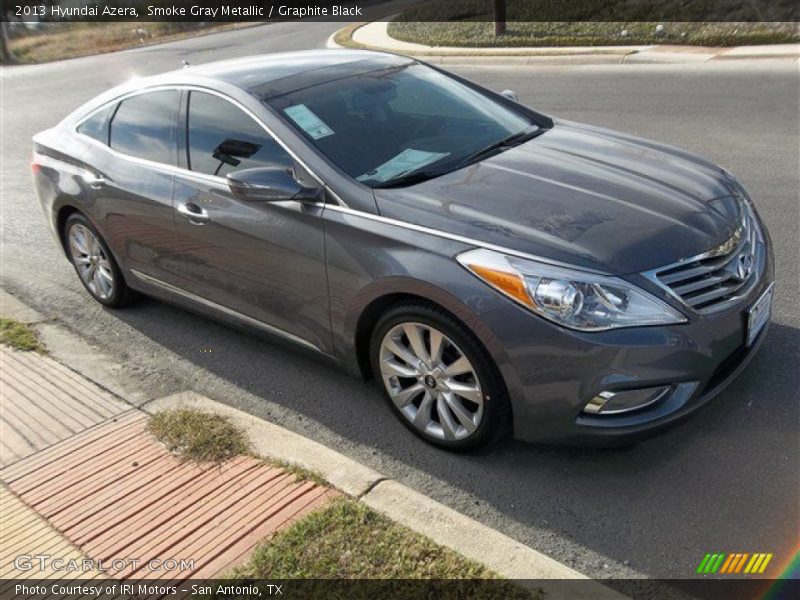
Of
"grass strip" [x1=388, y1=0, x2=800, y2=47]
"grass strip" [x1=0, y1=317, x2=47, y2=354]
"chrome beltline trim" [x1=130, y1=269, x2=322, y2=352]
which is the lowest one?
"grass strip" [x1=0, y1=317, x2=47, y2=354]

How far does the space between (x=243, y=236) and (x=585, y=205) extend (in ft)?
5.71

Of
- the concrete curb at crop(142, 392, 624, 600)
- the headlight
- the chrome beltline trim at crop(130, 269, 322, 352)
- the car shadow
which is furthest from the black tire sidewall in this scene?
the headlight

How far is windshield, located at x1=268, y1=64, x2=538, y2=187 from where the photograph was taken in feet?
12.2

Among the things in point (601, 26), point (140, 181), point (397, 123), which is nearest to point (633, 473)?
point (397, 123)

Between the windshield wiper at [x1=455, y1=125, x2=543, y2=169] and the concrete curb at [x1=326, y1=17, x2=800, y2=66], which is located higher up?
the windshield wiper at [x1=455, y1=125, x2=543, y2=169]

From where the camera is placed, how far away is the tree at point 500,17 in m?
17.6

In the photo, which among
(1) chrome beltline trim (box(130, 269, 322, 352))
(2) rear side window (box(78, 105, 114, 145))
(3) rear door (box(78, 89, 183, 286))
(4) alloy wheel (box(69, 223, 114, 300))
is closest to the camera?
(1) chrome beltline trim (box(130, 269, 322, 352))

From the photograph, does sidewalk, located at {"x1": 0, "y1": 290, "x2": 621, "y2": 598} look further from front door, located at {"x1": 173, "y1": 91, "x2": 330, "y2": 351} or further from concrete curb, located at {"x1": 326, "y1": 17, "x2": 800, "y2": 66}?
concrete curb, located at {"x1": 326, "y1": 17, "x2": 800, "y2": 66}

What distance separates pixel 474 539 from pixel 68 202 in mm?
3828

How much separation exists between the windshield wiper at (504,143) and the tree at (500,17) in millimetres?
14567

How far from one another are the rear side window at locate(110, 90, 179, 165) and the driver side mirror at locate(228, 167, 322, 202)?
98cm

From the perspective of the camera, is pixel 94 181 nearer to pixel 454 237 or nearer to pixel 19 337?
pixel 19 337

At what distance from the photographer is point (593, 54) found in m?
14.5

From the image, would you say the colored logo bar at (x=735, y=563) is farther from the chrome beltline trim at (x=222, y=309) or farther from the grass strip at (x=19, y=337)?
the grass strip at (x=19, y=337)
